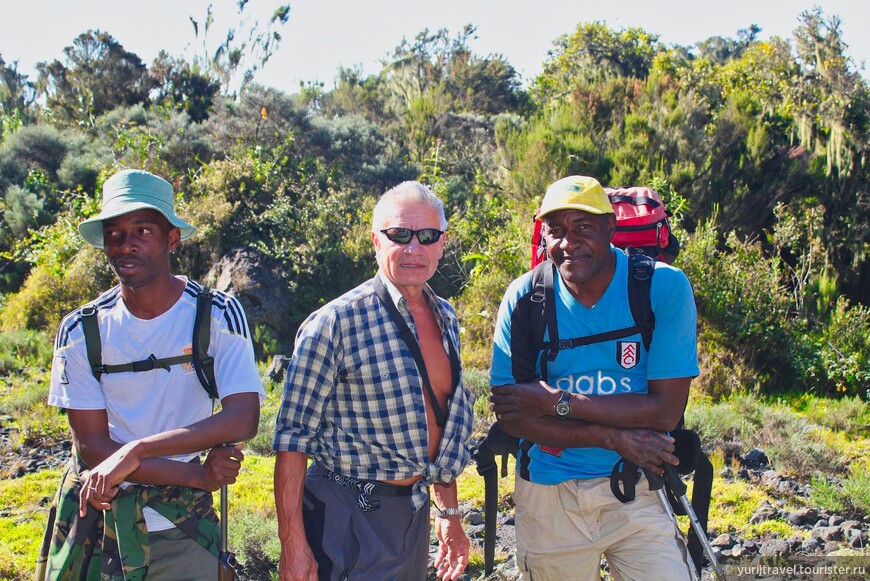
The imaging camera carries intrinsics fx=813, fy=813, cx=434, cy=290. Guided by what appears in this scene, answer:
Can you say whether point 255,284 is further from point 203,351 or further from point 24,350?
point 203,351

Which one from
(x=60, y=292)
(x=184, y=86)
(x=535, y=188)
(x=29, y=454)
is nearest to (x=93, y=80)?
(x=184, y=86)

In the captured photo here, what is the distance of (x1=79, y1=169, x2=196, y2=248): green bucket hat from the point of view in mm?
2877

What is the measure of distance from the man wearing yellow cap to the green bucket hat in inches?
54.0

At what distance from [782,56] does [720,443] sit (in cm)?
961

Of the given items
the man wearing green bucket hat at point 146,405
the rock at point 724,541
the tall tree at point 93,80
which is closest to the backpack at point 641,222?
the man wearing green bucket hat at point 146,405

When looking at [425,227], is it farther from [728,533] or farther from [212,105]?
[212,105]

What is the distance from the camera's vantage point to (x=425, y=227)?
311 centimetres

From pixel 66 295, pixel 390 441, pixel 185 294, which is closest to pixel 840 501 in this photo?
pixel 390 441

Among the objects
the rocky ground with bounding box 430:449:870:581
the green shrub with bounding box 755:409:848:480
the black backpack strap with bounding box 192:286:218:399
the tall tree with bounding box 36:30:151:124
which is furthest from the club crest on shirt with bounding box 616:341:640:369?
the tall tree with bounding box 36:30:151:124

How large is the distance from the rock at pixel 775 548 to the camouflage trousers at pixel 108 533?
3596 mm

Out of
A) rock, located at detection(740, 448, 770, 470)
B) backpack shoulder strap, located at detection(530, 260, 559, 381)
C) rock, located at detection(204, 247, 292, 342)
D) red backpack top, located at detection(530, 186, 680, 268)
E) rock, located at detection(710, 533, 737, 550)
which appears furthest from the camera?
rock, located at detection(204, 247, 292, 342)

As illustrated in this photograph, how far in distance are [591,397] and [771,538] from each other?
2997 millimetres

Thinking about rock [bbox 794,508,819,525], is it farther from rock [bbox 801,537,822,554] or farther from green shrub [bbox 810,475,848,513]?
rock [bbox 801,537,822,554]

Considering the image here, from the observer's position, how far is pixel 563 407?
305 cm
